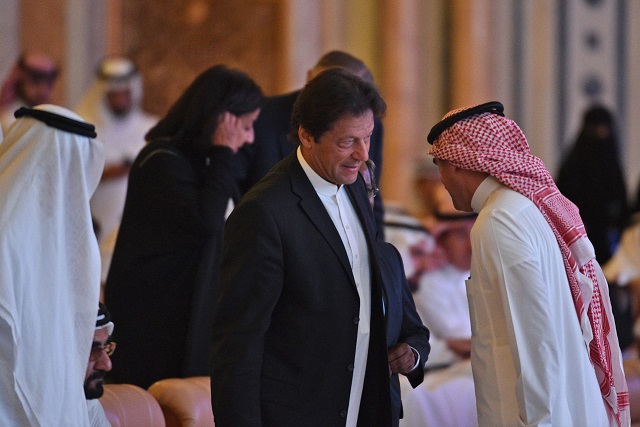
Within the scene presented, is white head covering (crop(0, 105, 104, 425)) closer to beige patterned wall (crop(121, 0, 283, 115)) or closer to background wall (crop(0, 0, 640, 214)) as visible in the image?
background wall (crop(0, 0, 640, 214))

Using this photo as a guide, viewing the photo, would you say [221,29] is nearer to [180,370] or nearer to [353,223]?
[180,370]

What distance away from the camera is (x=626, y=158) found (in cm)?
1064

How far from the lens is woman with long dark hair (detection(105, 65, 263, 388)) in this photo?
376 cm

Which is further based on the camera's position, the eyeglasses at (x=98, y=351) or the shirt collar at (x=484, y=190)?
the eyeglasses at (x=98, y=351)

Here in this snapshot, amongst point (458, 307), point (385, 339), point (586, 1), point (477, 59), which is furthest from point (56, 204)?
point (586, 1)

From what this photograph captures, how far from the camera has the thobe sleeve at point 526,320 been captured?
2742 millimetres

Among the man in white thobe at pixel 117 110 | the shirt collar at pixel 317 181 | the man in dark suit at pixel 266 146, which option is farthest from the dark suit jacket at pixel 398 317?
the man in white thobe at pixel 117 110

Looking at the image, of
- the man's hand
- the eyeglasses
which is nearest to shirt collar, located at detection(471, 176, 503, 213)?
the man's hand

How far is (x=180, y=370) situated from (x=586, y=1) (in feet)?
25.8

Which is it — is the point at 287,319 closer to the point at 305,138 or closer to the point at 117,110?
the point at 305,138

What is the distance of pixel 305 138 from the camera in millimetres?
2822

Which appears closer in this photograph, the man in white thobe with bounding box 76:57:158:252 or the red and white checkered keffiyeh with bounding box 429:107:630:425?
the red and white checkered keffiyeh with bounding box 429:107:630:425

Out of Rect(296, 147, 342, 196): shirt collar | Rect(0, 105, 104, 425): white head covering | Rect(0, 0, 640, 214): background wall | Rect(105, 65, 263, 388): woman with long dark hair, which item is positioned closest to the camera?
Rect(296, 147, 342, 196): shirt collar

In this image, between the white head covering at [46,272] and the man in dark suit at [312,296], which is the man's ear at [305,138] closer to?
the man in dark suit at [312,296]
